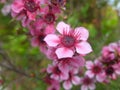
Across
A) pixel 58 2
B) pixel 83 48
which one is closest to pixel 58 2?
pixel 58 2

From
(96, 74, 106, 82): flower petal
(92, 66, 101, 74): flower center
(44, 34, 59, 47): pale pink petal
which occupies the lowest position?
(96, 74, 106, 82): flower petal

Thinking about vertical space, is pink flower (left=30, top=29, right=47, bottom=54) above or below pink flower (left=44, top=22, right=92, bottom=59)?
below

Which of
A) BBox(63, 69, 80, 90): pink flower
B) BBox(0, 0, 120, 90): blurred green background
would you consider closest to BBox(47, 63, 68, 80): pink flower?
BBox(63, 69, 80, 90): pink flower

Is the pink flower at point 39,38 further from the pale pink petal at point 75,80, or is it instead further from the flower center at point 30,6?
the pale pink petal at point 75,80

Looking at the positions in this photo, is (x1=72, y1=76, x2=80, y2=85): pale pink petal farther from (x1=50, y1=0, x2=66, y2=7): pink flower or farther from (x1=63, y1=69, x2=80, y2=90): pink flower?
(x1=50, y1=0, x2=66, y2=7): pink flower

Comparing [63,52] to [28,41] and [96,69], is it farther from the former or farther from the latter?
[28,41]

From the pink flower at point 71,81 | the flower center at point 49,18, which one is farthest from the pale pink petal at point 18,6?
the pink flower at point 71,81

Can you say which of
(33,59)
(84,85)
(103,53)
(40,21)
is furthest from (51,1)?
(33,59)
